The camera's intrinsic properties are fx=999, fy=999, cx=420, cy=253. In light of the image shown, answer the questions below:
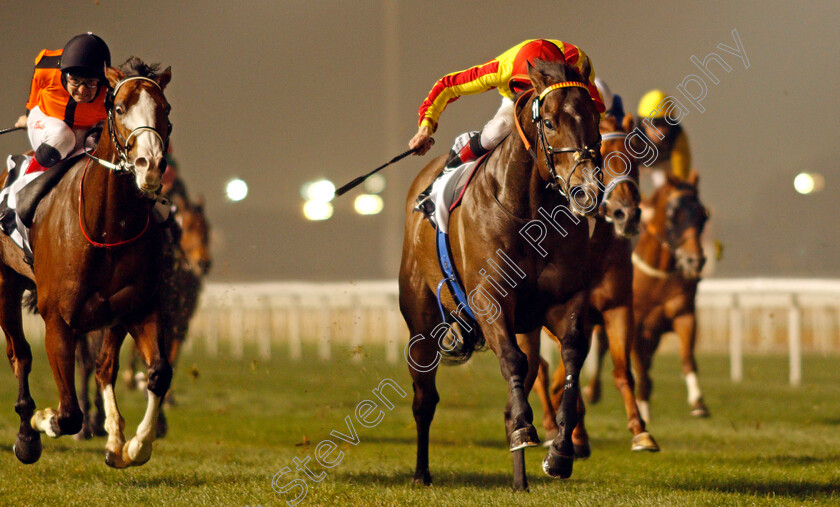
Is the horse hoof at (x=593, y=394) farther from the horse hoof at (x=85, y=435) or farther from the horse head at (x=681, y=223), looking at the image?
the horse hoof at (x=85, y=435)

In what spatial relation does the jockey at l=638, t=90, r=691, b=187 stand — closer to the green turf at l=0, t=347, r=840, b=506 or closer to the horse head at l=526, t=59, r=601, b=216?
the green turf at l=0, t=347, r=840, b=506

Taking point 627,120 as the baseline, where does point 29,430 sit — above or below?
below

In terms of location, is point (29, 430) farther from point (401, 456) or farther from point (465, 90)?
point (465, 90)

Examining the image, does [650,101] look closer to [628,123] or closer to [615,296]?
[628,123]

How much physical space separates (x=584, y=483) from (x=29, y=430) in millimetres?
2967

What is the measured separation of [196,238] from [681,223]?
4.54 metres

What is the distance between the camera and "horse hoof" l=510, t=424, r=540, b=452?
4145 millimetres

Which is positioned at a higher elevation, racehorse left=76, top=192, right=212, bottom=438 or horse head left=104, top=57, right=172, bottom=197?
horse head left=104, top=57, right=172, bottom=197

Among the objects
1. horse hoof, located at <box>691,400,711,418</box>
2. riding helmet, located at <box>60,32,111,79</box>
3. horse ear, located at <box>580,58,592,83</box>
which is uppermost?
riding helmet, located at <box>60,32,111,79</box>

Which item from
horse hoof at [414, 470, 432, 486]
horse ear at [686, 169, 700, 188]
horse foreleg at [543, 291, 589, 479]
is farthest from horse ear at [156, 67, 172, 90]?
horse ear at [686, 169, 700, 188]

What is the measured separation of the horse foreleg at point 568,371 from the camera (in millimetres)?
4211

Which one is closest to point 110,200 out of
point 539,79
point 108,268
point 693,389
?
point 108,268

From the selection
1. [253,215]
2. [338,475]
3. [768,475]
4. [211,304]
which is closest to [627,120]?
[768,475]

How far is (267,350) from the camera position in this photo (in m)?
15.1
